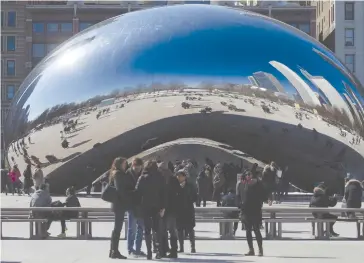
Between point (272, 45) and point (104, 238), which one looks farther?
point (272, 45)

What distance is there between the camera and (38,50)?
76500 mm

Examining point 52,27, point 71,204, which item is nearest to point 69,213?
point 71,204

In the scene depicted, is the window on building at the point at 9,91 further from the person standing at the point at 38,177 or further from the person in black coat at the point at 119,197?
the person in black coat at the point at 119,197

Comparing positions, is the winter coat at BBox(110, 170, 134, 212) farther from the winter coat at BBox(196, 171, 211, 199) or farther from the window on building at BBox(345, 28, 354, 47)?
the window on building at BBox(345, 28, 354, 47)

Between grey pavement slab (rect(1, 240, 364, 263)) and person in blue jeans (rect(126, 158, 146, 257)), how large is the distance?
39 centimetres

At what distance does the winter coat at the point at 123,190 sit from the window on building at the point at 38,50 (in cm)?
6659

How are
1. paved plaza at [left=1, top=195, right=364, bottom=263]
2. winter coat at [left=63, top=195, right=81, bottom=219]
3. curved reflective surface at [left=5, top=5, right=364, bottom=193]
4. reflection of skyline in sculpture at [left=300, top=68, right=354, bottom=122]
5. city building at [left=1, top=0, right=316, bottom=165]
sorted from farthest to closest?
city building at [left=1, top=0, right=316, bottom=165]
reflection of skyline in sculpture at [left=300, top=68, right=354, bottom=122]
curved reflective surface at [left=5, top=5, right=364, bottom=193]
winter coat at [left=63, top=195, right=81, bottom=219]
paved plaza at [left=1, top=195, right=364, bottom=263]

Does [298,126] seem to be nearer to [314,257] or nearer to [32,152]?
[32,152]

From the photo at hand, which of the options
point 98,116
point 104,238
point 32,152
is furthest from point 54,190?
point 104,238

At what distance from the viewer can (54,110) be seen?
74.1 feet

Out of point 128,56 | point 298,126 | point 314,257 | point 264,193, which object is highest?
point 128,56

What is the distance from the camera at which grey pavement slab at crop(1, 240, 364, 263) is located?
35.2 ft

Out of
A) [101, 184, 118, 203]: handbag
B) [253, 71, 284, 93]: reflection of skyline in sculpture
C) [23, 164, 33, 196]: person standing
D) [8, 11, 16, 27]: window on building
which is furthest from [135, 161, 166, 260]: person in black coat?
[8, 11, 16, 27]: window on building

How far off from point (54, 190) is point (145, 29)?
197 inches
